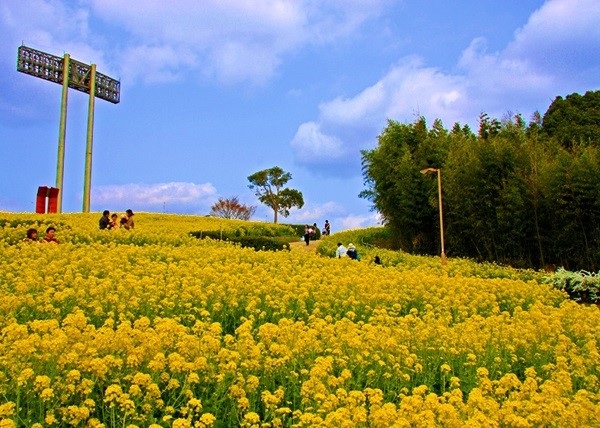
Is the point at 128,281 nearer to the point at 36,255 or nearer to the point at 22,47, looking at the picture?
the point at 36,255

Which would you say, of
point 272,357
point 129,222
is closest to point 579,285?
point 272,357

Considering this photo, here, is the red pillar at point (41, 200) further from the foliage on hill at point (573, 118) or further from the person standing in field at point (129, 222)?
the foliage on hill at point (573, 118)

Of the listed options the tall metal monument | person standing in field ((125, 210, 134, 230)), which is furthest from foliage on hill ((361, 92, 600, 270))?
the tall metal monument

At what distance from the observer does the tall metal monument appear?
36750 mm

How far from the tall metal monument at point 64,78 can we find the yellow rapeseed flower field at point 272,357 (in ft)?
96.6

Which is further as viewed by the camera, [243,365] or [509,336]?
[509,336]

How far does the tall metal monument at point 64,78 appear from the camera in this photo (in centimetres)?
3675

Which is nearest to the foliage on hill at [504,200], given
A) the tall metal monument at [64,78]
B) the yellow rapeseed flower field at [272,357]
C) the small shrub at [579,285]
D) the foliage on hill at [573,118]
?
the small shrub at [579,285]

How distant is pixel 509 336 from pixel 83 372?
4550 mm

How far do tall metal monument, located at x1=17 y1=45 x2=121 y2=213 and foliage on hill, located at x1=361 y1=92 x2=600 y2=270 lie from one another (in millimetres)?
19930

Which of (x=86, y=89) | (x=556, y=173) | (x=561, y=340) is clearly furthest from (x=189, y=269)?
(x=86, y=89)

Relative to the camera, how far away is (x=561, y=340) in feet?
22.0

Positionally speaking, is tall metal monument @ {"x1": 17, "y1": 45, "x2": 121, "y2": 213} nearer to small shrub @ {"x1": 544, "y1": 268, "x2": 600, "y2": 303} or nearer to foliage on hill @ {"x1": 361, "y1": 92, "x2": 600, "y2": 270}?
foliage on hill @ {"x1": 361, "y1": 92, "x2": 600, "y2": 270}

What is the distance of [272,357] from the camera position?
5082 mm
